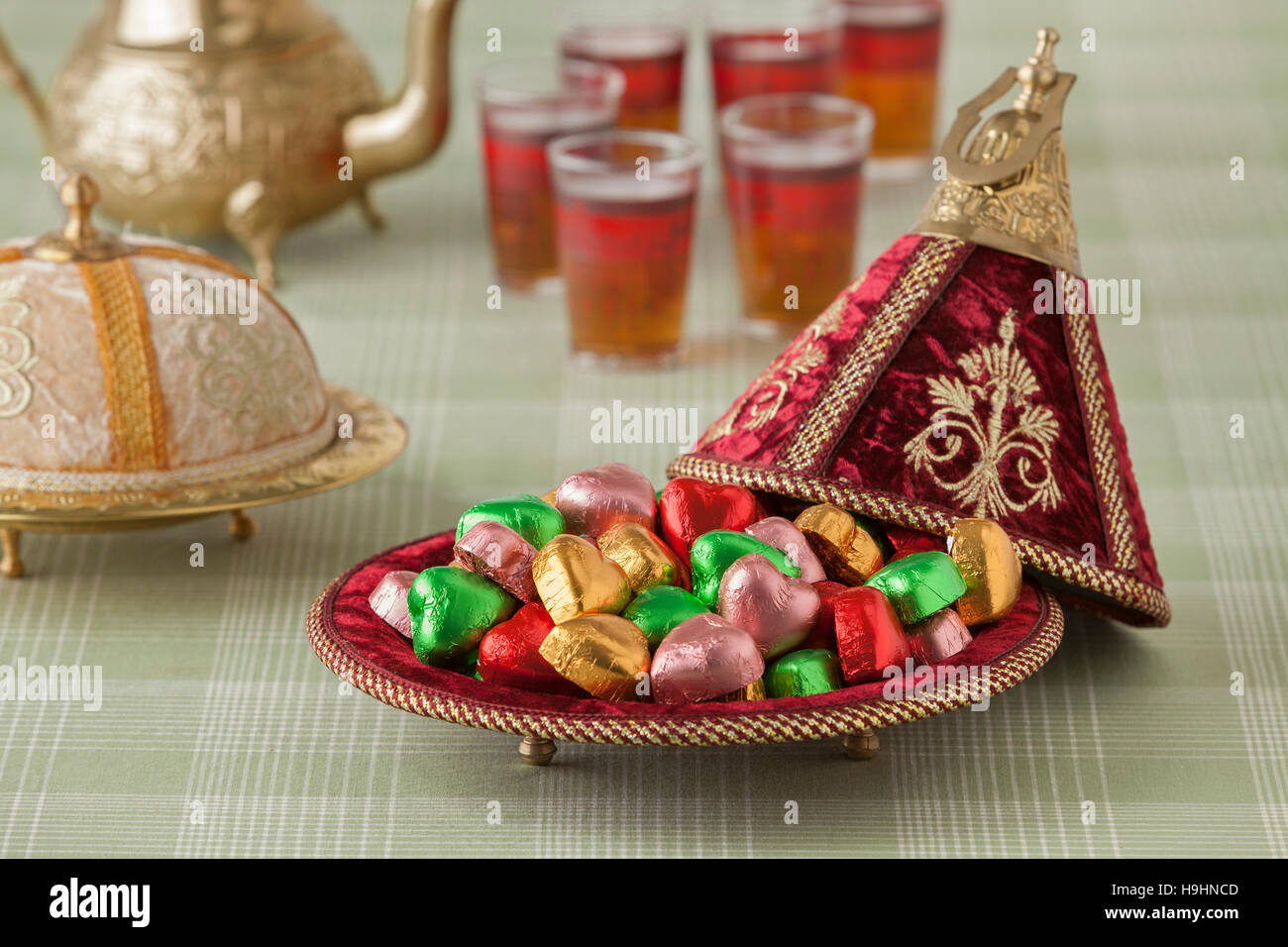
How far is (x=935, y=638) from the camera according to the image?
0.97 meters

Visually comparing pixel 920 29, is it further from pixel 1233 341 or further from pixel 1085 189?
pixel 1233 341

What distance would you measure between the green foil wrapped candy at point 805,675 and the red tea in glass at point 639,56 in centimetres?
116

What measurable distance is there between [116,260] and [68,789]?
404mm

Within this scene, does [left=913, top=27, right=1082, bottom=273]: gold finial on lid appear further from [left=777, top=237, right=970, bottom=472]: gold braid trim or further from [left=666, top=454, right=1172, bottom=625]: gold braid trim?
[left=666, top=454, right=1172, bottom=625]: gold braid trim

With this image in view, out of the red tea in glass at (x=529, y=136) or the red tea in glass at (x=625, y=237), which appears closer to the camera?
the red tea in glass at (x=625, y=237)

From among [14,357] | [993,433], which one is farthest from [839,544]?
[14,357]

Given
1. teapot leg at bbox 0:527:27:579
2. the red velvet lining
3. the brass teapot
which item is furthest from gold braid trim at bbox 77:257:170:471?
the brass teapot

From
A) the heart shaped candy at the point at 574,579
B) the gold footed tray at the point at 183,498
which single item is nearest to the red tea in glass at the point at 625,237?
the gold footed tray at the point at 183,498

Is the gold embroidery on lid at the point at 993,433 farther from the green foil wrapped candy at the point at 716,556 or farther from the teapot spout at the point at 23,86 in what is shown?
the teapot spout at the point at 23,86

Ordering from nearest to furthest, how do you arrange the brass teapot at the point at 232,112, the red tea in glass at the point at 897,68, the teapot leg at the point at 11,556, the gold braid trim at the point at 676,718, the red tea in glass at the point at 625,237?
the gold braid trim at the point at 676,718 < the teapot leg at the point at 11,556 < the red tea in glass at the point at 625,237 < the brass teapot at the point at 232,112 < the red tea in glass at the point at 897,68

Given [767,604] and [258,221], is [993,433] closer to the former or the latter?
[767,604]

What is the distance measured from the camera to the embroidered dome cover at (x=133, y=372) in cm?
119

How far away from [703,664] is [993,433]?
280mm

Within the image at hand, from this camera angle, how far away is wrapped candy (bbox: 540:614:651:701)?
905mm
